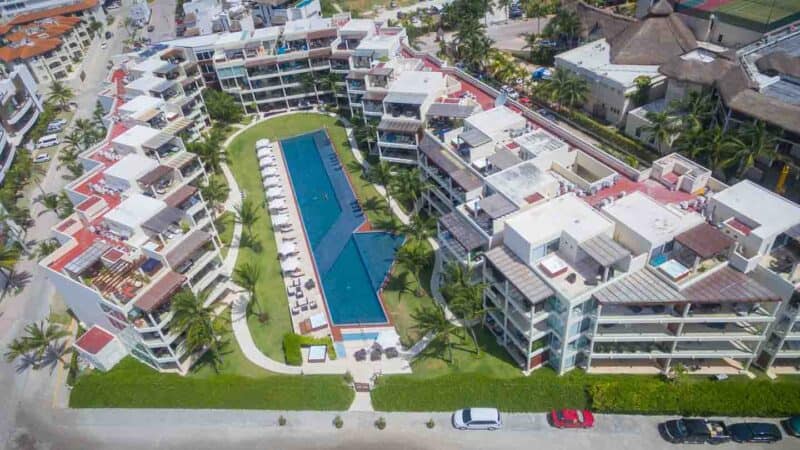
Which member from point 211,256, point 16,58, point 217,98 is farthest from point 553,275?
point 16,58

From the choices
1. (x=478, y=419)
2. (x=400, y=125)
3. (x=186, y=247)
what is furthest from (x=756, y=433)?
(x=186, y=247)

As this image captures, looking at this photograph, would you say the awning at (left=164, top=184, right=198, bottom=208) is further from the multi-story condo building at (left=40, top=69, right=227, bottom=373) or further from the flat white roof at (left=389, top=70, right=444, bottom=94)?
the flat white roof at (left=389, top=70, right=444, bottom=94)

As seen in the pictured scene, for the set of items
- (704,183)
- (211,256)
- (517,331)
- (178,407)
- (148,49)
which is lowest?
(178,407)

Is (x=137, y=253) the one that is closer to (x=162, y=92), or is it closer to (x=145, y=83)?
(x=162, y=92)

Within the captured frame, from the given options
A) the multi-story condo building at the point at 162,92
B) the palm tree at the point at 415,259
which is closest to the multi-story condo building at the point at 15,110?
the multi-story condo building at the point at 162,92

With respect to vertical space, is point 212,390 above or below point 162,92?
below

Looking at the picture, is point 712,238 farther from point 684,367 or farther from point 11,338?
point 11,338
